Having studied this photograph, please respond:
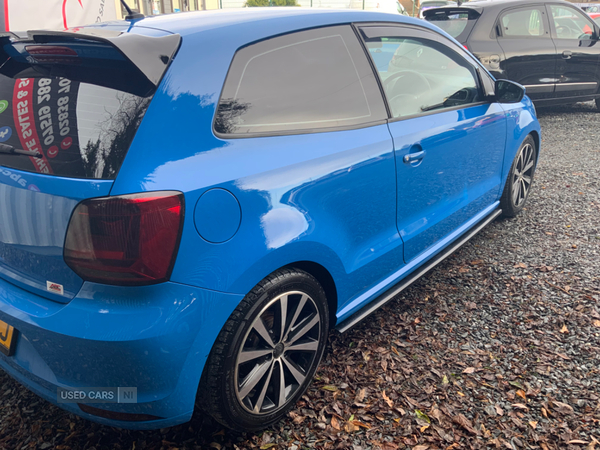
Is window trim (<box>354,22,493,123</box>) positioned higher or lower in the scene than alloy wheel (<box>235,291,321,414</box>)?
higher

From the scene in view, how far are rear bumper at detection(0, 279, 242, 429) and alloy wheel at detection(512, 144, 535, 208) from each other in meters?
3.42

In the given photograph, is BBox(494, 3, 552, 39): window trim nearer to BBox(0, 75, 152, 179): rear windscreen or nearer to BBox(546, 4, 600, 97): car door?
BBox(546, 4, 600, 97): car door

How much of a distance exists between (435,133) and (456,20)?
19.6ft

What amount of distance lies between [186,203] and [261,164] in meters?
0.39

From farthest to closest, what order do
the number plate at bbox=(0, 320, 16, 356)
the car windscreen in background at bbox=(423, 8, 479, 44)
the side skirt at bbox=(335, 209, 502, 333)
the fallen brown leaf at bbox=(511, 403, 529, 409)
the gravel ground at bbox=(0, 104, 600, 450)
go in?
1. the car windscreen in background at bbox=(423, 8, 479, 44)
2. the side skirt at bbox=(335, 209, 502, 333)
3. the fallen brown leaf at bbox=(511, 403, 529, 409)
4. the gravel ground at bbox=(0, 104, 600, 450)
5. the number plate at bbox=(0, 320, 16, 356)

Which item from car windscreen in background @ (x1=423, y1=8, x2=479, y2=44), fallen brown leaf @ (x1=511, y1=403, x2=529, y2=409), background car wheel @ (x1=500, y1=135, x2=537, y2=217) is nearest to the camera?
fallen brown leaf @ (x1=511, y1=403, x2=529, y2=409)

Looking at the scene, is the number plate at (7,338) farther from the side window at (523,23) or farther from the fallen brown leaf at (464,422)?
the side window at (523,23)

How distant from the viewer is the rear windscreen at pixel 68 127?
5.63 feet

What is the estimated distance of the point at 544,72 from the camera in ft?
26.9

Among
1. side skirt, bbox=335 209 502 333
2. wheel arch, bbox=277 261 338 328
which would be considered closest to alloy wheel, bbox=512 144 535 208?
side skirt, bbox=335 209 502 333

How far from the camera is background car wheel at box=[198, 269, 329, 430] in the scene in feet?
6.40

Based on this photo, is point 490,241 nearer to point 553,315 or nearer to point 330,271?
point 553,315

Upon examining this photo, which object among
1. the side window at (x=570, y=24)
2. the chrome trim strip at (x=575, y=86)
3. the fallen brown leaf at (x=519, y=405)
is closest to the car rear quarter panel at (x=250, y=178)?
the fallen brown leaf at (x=519, y=405)

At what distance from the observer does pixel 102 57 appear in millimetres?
1819
